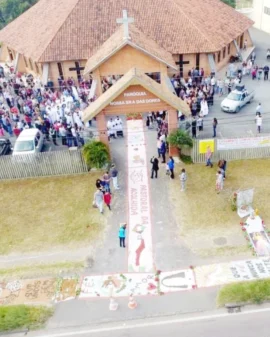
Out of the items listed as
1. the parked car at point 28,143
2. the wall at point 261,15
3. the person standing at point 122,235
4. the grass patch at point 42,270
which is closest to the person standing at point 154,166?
the person standing at point 122,235

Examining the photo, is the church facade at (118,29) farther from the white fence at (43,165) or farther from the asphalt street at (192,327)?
the asphalt street at (192,327)

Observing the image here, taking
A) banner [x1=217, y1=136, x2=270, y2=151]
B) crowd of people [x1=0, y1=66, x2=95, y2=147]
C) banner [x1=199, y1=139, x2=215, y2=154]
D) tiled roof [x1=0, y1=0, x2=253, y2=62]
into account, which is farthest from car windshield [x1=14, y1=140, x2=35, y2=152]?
banner [x1=217, y1=136, x2=270, y2=151]

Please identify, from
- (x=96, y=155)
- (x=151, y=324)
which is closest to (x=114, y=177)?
(x=96, y=155)

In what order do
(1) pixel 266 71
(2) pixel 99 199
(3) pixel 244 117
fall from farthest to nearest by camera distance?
(1) pixel 266 71 → (3) pixel 244 117 → (2) pixel 99 199

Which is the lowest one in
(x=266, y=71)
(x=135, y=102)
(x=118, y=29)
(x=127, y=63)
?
(x=135, y=102)

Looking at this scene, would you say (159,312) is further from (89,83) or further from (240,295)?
(89,83)

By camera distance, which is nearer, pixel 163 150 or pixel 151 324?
pixel 151 324

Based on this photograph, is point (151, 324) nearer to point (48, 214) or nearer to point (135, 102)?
point (48, 214)

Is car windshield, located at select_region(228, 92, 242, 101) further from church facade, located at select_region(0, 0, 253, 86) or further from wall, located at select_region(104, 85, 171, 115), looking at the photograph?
wall, located at select_region(104, 85, 171, 115)
